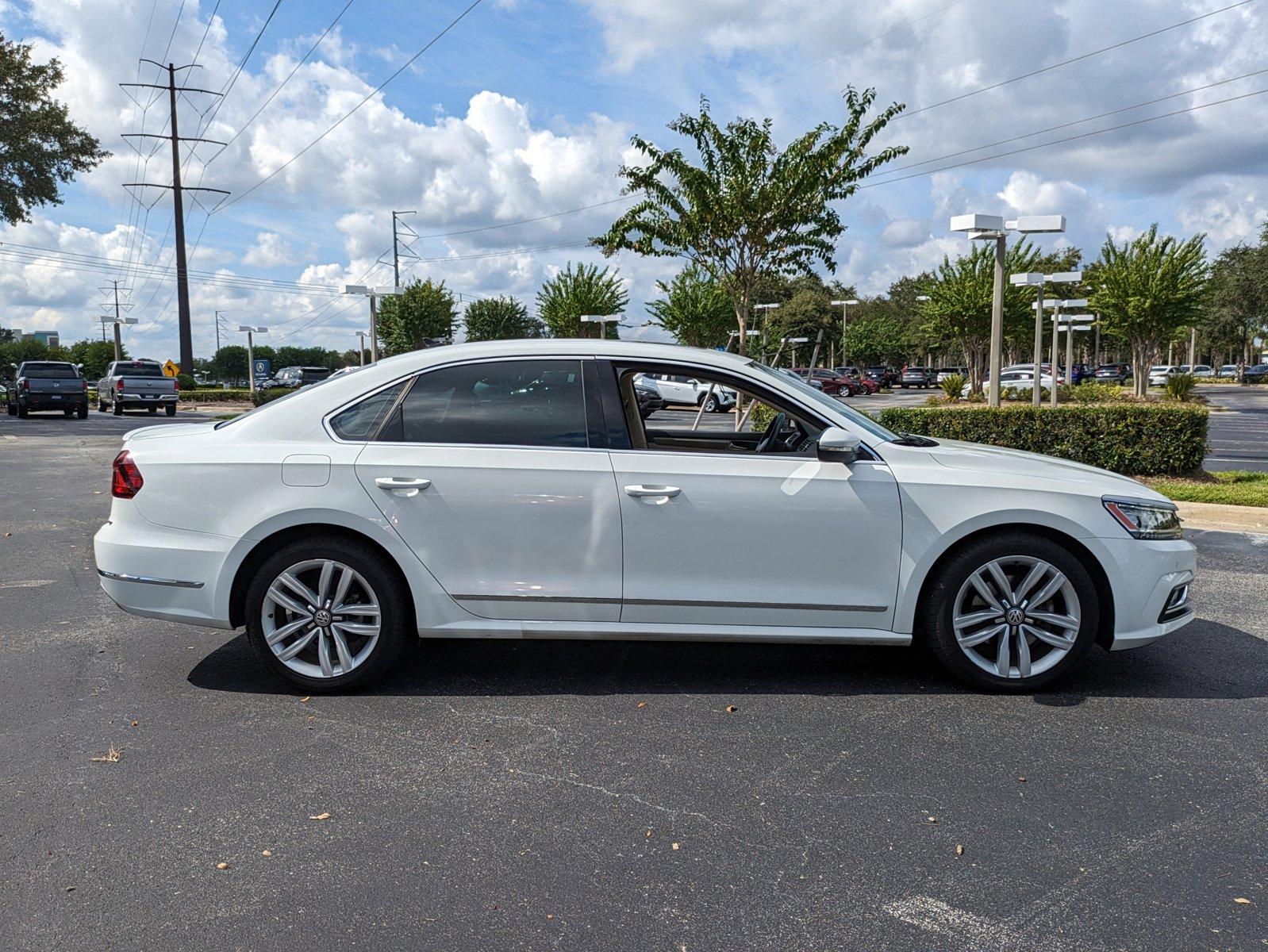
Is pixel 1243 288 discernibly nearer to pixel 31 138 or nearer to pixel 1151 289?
pixel 1151 289

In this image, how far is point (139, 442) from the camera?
187 inches

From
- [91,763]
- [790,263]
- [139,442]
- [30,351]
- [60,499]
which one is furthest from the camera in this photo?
[30,351]

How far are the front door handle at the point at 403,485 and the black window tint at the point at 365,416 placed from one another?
0.91 feet

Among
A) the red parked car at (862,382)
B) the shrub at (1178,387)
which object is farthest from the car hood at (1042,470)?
the red parked car at (862,382)

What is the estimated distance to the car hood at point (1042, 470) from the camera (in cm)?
442

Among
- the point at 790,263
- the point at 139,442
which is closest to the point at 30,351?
the point at 790,263

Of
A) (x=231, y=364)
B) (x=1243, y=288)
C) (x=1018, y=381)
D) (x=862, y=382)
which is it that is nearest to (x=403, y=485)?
(x=1018, y=381)

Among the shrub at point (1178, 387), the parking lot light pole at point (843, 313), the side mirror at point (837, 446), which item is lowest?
the side mirror at point (837, 446)

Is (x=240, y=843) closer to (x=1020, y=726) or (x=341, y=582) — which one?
(x=341, y=582)

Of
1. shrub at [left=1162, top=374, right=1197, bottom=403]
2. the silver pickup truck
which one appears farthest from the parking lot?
the silver pickup truck

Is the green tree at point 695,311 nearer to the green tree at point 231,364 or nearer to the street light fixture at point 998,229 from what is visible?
the street light fixture at point 998,229

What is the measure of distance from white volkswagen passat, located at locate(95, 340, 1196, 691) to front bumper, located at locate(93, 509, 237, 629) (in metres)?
0.01

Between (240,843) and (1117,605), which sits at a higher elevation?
(1117,605)

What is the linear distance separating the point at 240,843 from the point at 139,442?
240 cm
